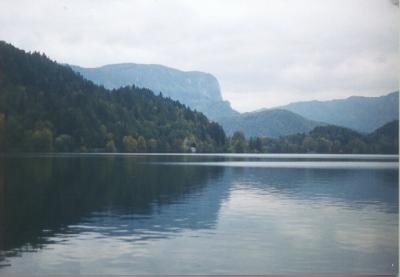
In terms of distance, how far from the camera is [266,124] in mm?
7453

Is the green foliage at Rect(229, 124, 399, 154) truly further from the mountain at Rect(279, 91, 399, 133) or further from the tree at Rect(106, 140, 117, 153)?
the tree at Rect(106, 140, 117, 153)

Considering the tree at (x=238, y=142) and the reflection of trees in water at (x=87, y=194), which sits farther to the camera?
the tree at (x=238, y=142)

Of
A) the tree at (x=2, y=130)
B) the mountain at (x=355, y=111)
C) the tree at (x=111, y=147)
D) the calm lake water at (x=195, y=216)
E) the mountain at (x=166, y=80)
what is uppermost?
the mountain at (x=166, y=80)

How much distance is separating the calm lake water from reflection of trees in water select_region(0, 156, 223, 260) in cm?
1

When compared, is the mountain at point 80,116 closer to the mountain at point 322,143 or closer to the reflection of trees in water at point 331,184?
the mountain at point 322,143

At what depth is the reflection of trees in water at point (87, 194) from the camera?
6570 mm

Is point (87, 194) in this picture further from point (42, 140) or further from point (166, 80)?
point (166, 80)

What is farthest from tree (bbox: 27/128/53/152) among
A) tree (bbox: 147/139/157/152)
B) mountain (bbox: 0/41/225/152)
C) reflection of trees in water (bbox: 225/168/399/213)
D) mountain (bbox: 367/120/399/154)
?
mountain (bbox: 367/120/399/154)

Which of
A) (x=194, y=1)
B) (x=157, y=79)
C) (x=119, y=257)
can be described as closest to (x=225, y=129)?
(x=157, y=79)

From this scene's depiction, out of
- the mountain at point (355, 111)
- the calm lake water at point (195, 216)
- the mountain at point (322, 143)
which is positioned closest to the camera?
the calm lake water at point (195, 216)

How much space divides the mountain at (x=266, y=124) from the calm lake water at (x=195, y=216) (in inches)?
14.2

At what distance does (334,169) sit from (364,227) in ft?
3.69

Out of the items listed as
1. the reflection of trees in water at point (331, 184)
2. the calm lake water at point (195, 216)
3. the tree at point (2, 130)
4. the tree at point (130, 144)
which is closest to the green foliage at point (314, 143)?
the calm lake water at point (195, 216)

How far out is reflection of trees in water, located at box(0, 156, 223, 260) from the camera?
6.57 m
